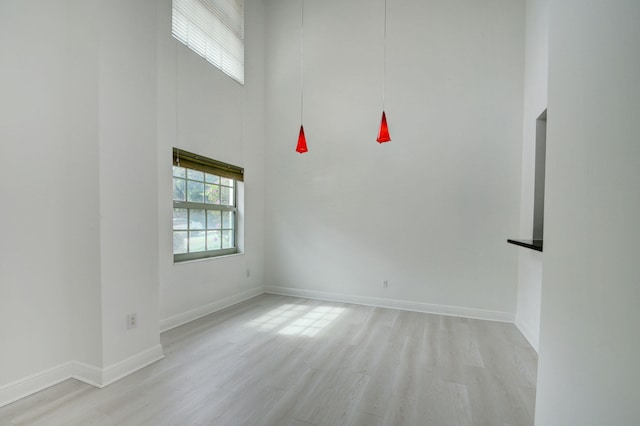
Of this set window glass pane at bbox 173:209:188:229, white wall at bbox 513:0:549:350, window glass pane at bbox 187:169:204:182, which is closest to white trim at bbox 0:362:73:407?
window glass pane at bbox 173:209:188:229

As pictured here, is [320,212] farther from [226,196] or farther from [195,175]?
[195,175]

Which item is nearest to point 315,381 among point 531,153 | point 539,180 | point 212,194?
point 212,194

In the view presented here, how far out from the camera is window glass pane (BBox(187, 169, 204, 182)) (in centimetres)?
362

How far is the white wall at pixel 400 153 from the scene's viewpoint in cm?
369

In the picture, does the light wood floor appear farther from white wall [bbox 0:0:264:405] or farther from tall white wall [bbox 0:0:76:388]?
tall white wall [bbox 0:0:76:388]

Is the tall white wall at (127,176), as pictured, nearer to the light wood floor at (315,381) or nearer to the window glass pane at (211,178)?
the light wood floor at (315,381)

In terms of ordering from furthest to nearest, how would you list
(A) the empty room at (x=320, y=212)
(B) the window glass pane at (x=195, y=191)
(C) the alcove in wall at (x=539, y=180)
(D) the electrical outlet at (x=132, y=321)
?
(B) the window glass pane at (x=195, y=191) → (C) the alcove in wall at (x=539, y=180) → (D) the electrical outlet at (x=132, y=321) → (A) the empty room at (x=320, y=212)

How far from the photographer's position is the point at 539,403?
4.41 ft

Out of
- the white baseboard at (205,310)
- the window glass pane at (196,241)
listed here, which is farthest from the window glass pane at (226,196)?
the white baseboard at (205,310)

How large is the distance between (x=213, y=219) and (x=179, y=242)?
636 mm

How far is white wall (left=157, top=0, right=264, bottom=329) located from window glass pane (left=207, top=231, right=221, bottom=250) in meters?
0.20

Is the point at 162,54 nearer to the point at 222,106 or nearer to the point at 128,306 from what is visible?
the point at 222,106

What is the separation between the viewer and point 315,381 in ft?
7.44

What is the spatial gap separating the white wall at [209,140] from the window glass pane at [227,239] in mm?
197
